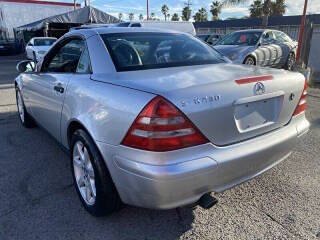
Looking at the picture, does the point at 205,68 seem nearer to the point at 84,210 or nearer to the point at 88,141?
the point at 88,141

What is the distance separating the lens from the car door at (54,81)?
3.22m

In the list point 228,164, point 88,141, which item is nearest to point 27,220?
point 88,141

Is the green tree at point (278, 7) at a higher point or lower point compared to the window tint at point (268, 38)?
higher

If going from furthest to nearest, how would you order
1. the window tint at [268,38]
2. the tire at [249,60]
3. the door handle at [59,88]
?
the window tint at [268,38], the tire at [249,60], the door handle at [59,88]

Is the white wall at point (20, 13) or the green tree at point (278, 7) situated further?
the green tree at point (278, 7)

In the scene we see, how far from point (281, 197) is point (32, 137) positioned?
363 cm

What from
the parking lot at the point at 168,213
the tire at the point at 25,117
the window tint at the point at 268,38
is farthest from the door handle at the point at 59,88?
the window tint at the point at 268,38

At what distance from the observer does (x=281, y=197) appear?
3.05 metres

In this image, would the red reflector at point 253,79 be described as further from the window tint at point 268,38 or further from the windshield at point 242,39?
the window tint at point 268,38

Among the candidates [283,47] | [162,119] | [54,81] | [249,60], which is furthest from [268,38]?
[162,119]

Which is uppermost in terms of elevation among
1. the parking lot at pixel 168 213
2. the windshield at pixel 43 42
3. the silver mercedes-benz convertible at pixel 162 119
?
the silver mercedes-benz convertible at pixel 162 119

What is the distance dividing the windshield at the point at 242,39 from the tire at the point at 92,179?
8424mm

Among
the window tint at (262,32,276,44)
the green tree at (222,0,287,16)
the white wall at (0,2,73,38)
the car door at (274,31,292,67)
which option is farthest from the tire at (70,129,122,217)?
the green tree at (222,0,287,16)

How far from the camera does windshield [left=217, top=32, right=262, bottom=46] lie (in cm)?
1018
